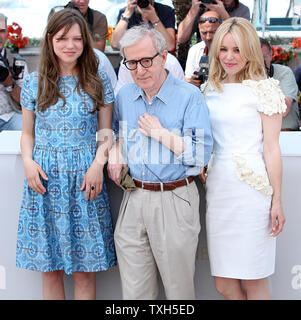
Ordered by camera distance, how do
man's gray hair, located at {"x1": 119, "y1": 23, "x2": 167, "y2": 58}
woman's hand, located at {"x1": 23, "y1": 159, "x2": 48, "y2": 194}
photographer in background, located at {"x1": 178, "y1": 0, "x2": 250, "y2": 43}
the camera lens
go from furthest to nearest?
photographer in background, located at {"x1": 178, "y1": 0, "x2": 250, "y2": 43} < the camera lens < woman's hand, located at {"x1": 23, "y1": 159, "x2": 48, "y2": 194} < man's gray hair, located at {"x1": 119, "y1": 23, "x2": 167, "y2": 58}

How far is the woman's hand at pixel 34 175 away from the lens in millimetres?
2227

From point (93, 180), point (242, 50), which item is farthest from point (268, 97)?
point (93, 180)

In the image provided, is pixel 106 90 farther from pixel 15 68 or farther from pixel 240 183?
pixel 15 68

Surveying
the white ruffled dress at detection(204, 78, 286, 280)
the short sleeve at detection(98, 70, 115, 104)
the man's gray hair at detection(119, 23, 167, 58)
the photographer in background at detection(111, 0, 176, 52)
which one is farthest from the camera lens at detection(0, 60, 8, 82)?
the white ruffled dress at detection(204, 78, 286, 280)

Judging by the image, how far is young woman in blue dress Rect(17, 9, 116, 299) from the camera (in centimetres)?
221

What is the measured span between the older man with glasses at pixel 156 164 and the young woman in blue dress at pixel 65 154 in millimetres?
109

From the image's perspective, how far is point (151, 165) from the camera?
2109 millimetres

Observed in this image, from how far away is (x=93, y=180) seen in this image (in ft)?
7.35

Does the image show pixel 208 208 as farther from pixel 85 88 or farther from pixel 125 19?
pixel 125 19

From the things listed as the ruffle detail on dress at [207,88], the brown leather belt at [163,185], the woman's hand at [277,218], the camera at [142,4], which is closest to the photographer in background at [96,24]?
the camera at [142,4]

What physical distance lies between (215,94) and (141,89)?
1.08 ft

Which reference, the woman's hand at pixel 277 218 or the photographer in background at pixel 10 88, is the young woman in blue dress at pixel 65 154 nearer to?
the woman's hand at pixel 277 218

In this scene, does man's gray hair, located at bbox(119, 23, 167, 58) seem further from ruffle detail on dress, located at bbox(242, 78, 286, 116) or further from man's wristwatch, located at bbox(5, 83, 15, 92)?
man's wristwatch, located at bbox(5, 83, 15, 92)

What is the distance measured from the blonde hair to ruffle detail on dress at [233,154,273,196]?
1.09ft
